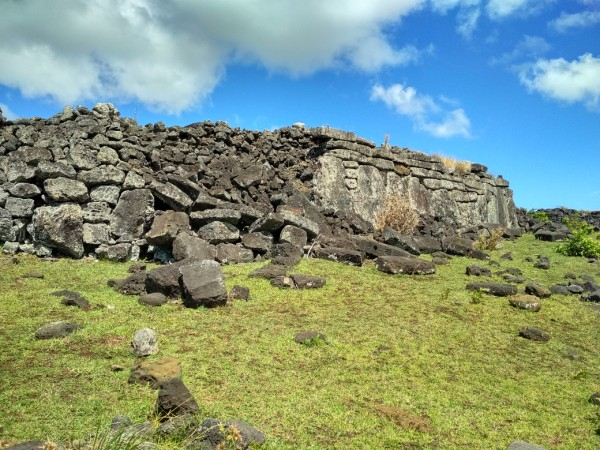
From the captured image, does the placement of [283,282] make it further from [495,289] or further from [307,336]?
[495,289]

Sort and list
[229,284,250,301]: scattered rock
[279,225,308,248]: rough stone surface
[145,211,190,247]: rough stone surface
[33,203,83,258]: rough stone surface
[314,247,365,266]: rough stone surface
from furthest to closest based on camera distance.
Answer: [279,225,308,248]: rough stone surface, [314,247,365,266]: rough stone surface, [145,211,190,247]: rough stone surface, [33,203,83,258]: rough stone surface, [229,284,250,301]: scattered rock

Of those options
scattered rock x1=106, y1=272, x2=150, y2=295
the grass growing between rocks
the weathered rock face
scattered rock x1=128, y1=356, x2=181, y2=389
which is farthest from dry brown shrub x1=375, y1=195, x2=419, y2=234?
scattered rock x1=128, y1=356, x2=181, y2=389

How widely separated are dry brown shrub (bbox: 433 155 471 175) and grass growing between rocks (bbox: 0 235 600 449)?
37.0 ft

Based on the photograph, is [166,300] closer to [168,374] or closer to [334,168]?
[168,374]

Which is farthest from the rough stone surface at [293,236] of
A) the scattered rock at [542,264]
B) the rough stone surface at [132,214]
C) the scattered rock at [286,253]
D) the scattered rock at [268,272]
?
the scattered rock at [542,264]

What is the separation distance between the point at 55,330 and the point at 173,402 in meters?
2.96

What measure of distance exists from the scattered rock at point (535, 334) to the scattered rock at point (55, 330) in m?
7.07

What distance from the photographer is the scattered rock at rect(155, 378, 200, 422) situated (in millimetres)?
4449

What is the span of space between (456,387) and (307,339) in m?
2.12

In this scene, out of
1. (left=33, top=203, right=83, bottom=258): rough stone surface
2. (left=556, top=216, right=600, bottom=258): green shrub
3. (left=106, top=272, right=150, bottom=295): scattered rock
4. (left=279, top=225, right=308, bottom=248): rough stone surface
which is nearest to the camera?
(left=106, top=272, right=150, bottom=295): scattered rock

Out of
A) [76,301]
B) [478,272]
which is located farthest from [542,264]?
[76,301]

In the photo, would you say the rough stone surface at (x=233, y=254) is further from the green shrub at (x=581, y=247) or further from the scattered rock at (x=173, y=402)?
the green shrub at (x=581, y=247)

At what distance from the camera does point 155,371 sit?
5.36m

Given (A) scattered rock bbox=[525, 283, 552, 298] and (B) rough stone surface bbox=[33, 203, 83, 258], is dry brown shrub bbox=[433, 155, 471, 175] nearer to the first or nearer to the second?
(A) scattered rock bbox=[525, 283, 552, 298]
